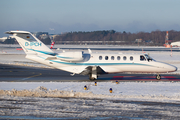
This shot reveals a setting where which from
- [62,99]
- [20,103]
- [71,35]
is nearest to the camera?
[20,103]

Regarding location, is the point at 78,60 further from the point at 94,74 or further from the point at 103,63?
the point at 103,63

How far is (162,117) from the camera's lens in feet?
30.2

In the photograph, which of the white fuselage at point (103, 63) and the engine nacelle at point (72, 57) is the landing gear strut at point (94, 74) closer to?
the white fuselage at point (103, 63)

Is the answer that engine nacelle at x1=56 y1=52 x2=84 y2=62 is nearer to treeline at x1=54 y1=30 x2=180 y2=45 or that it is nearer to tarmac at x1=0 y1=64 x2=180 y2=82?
tarmac at x1=0 y1=64 x2=180 y2=82

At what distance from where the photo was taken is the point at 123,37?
476 ft

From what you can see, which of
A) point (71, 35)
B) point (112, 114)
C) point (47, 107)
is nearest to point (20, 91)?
point (47, 107)

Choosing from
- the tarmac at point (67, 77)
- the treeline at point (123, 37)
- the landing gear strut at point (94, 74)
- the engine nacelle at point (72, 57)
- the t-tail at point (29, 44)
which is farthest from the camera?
the treeline at point (123, 37)

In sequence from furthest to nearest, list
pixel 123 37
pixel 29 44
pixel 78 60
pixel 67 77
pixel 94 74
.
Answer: pixel 123 37 < pixel 67 77 < pixel 29 44 < pixel 78 60 < pixel 94 74

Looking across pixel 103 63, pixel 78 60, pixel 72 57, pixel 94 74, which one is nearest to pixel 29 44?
pixel 72 57

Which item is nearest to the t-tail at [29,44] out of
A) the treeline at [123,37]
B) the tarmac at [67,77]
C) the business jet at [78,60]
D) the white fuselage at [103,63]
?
the business jet at [78,60]

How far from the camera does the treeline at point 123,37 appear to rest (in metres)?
135

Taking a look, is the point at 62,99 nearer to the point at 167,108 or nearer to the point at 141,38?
the point at 167,108

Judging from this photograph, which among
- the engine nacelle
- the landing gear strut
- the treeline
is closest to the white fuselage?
the engine nacelle

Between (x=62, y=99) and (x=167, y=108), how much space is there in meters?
5.36
